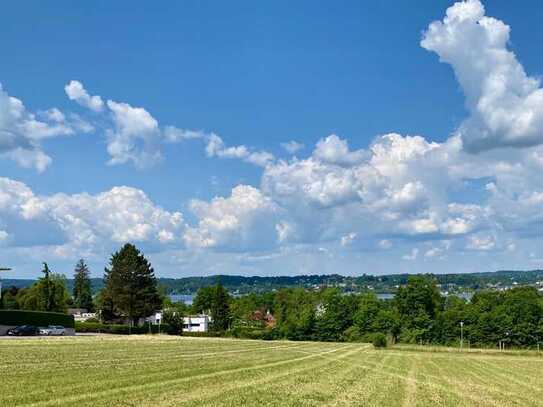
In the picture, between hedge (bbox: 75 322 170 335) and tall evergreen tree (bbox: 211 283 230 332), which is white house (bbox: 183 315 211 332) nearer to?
tall evergreen tree (bbox: 211 283 230 332)

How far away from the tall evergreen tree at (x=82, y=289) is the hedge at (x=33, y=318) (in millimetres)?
95058

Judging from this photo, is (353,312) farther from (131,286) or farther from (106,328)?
(106,328)

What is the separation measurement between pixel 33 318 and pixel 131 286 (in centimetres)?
3270

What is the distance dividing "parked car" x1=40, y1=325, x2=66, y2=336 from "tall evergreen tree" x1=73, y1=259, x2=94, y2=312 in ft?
330

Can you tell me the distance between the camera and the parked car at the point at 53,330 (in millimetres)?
66537

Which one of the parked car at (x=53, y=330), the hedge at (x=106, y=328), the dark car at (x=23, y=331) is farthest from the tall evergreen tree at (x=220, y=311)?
the dark car at (x=23, y=331)

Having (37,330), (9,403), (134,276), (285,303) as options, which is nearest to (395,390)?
(9,403)

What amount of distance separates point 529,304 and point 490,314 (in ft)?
23.7

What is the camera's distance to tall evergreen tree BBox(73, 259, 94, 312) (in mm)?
172850

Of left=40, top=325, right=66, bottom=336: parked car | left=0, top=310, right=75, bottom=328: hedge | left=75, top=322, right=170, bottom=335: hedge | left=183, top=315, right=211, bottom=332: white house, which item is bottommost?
left=183, top=315, right=211, bottom=332: white house

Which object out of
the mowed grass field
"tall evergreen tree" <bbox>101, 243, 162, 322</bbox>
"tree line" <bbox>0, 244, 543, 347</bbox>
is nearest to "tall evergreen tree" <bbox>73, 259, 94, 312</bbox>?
"tree line" <bbox>0, 244, 543, 347</bbox>

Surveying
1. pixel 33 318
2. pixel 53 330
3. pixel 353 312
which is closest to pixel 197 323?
pixel 353 312

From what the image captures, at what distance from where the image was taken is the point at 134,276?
338 feet

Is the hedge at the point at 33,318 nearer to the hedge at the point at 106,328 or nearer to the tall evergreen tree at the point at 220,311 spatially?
the hedge at the point at 106,328
